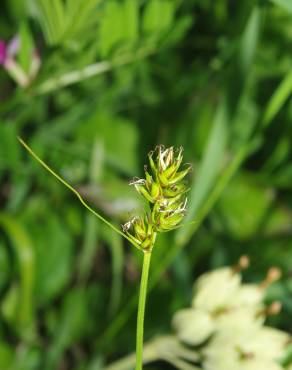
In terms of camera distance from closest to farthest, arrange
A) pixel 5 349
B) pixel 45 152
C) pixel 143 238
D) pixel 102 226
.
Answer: pixel 143 238 < pixel 45 152 < pixel 5 349 < pixel 102 226

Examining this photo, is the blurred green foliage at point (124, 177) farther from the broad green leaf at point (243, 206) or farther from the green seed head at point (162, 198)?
the green seed head at point (162, 198)

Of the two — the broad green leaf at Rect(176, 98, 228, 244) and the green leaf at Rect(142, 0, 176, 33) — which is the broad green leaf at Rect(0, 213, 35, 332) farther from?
the green leaf at Rect(142, 0, 176, 33)

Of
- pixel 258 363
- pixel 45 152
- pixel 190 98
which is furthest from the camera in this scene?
pixel 190 98

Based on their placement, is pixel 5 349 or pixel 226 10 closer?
pixel 5 349

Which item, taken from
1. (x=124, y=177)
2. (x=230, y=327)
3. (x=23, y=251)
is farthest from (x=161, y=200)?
(x=124, y=177)

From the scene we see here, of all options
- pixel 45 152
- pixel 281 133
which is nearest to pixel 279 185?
pixel 281 133

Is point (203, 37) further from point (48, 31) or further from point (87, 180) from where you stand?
point (48, 31)
